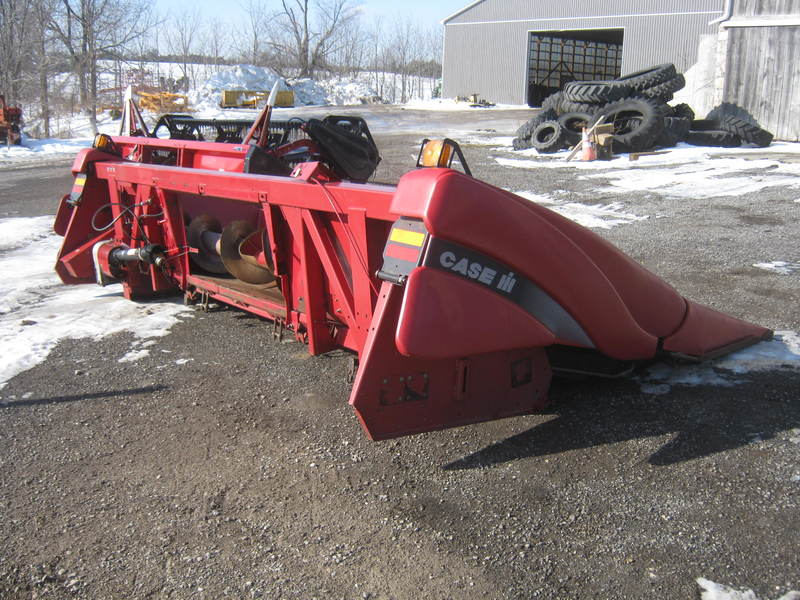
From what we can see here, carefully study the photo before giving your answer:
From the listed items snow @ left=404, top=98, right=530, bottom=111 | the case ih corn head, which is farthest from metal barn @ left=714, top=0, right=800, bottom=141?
snow @ left=404, top=98, right=530, bottom=111

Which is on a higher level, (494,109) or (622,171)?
(494,109)

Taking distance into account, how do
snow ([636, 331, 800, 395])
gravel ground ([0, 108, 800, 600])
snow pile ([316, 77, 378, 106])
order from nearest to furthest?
gravel ground ([0, 108, 800, 600]) → snow ([636, 331, 800, 395]) → snow pile ([316, 77, 378, 106])

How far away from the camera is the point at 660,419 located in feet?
10.5

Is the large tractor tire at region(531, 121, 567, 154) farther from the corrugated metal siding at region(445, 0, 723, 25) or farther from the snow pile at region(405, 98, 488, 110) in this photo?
the corrugated metal siding at region(445, 0, 723, 25)

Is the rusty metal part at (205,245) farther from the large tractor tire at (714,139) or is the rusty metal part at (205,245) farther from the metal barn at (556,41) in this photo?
the metal barn at (556,41)

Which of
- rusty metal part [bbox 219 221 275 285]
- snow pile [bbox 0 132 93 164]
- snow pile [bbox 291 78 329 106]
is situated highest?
snow pile [bbox 291 78 329 106]

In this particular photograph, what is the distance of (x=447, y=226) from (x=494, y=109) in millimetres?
27843

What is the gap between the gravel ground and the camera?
228 centimetres

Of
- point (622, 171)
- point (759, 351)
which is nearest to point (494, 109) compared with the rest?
point (622, 171)

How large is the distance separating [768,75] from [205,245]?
13546 mm

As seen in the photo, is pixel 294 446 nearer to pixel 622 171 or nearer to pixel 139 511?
pixel 139 511

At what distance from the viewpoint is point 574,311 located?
9.70 ft

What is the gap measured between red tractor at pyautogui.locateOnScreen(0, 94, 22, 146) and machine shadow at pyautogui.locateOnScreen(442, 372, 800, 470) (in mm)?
19717

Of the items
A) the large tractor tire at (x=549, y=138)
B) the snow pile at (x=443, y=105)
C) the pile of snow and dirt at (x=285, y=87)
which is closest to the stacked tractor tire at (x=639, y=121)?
the large tractor tire at (x=549, y=138)
